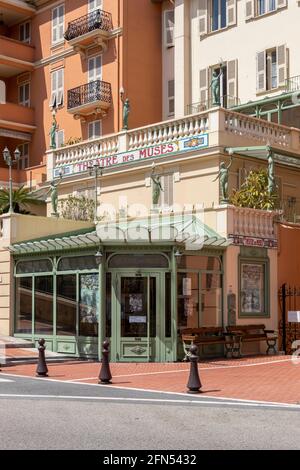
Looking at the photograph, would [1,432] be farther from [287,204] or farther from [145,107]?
[145,107]

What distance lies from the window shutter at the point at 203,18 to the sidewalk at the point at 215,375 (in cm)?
1611

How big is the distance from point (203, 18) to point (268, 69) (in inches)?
164

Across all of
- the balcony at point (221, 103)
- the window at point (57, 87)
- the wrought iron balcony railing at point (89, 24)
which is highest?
the wrought iron balcony railing at point (89, 24)

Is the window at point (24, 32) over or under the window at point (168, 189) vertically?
over

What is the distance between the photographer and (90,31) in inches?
1305

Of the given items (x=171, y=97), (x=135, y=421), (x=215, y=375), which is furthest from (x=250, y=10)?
(x=135, y=421)

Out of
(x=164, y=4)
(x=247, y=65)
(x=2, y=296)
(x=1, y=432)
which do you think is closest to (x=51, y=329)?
(x=2, y=296)

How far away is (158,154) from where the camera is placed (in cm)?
2398

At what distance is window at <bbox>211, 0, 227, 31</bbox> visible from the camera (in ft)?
99.3

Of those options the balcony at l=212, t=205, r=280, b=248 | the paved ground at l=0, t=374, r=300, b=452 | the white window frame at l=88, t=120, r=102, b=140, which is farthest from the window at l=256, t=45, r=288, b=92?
the paved ground at l=0, t=374, r=300, b=452

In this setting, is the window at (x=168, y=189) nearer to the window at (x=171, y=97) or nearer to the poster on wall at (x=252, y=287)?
the poster on wall at (x=252, y=287)

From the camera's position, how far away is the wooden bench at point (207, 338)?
18592 mm

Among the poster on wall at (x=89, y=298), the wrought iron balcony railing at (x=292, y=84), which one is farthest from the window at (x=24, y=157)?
the poster on wall at (x=89, y=298)

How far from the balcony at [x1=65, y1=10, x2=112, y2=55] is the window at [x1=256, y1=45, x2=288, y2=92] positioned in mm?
7795
